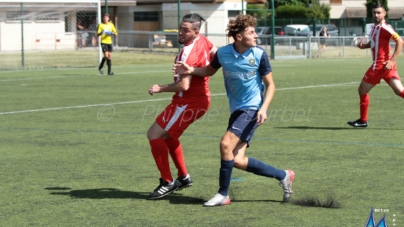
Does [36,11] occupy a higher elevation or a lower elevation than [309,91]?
higher

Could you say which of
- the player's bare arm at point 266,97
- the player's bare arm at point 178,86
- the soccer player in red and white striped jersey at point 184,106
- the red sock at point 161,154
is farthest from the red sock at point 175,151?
the player's bare arm at point 266,97

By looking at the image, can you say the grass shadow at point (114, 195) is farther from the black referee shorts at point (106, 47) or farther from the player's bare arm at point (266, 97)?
the black referee shorts at point (106, 47)

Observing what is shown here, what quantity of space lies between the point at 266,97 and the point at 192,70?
29.4 inches

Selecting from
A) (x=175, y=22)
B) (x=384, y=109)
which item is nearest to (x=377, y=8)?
(x=384, y=109)

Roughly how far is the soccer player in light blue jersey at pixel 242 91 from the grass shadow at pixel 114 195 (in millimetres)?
431

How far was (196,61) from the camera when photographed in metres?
7.31

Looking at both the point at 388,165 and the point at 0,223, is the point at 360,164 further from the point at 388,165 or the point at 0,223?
the point at 0,223

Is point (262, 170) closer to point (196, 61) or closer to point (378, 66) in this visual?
point (196, 61)

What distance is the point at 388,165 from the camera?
877 centimetres

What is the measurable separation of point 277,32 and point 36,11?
3376 centimetres

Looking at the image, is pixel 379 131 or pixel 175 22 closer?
pixel 379 131

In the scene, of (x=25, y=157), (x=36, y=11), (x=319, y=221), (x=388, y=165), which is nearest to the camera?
(x=319, y=221)

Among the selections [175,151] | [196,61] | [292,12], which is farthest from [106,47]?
[292,12]

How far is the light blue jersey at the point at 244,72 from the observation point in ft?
22.8
